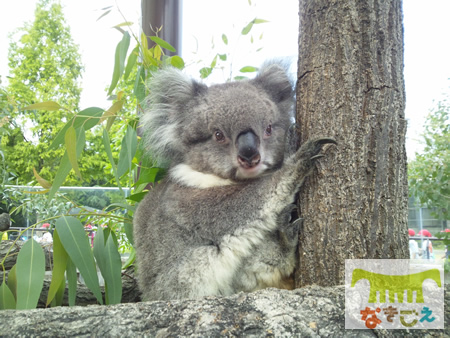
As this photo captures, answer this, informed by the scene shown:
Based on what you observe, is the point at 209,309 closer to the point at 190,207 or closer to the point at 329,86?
the point at 190,207

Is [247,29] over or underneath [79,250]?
over

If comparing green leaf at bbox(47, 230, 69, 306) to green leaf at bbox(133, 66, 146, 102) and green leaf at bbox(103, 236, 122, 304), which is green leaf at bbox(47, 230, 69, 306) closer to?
green leaf at bbox(103, 236, 122, 304)

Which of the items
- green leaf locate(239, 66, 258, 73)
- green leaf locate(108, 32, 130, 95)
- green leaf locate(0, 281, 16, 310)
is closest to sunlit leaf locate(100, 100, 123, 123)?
green leaf locate(108, 32, 130, 95)

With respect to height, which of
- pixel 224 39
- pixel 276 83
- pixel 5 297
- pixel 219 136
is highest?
pixel 224 39

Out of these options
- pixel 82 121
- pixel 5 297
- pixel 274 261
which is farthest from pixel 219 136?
pixel 5 297

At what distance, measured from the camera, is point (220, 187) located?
1679mm

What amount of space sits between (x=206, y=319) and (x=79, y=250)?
923 millimetres

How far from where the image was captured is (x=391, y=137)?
132 centimetres

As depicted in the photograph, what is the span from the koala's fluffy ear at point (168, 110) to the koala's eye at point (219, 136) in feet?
0.70

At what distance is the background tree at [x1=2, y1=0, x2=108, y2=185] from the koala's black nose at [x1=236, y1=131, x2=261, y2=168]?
6.93 metres

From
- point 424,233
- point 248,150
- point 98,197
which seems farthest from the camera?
point 98,197

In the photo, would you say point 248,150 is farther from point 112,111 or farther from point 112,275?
point 112,275

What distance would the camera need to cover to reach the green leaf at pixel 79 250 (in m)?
1.62

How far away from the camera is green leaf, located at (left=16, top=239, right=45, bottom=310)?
151 centimetres
